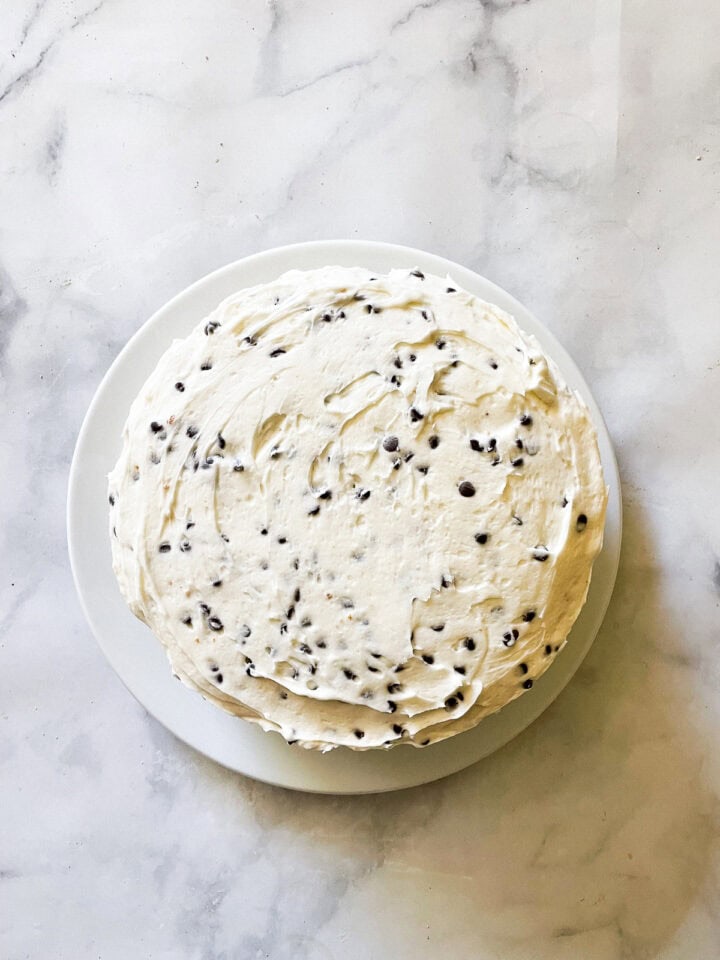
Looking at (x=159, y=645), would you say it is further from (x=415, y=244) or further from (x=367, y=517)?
(x=415, y=244)

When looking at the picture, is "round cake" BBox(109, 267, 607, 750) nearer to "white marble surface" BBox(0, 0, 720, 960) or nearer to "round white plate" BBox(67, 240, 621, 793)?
"round white plate" BBox(67, 240, 621, 793)

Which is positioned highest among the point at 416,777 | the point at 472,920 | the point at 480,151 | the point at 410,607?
the point at 480,151

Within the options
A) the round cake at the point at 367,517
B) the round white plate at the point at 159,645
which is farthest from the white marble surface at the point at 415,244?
the round cake at the point at 367,517

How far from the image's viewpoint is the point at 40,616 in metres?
1.59

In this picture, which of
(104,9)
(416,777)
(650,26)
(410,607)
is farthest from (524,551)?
(104,9)

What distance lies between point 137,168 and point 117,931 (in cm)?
128

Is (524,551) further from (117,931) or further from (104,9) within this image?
(104,9)

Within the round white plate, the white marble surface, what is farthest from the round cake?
the white marble surface

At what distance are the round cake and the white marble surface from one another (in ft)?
1.23

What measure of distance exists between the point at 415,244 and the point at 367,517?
591 millimetres

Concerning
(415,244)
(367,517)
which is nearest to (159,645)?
(367,517)

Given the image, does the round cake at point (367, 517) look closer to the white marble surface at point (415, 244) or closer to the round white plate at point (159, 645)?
the round white plate at point (159, 645)

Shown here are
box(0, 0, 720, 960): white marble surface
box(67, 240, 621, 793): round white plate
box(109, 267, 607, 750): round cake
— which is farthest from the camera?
box(0, 0, 720, 960): white marble surface

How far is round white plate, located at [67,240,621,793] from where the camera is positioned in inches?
55.7
